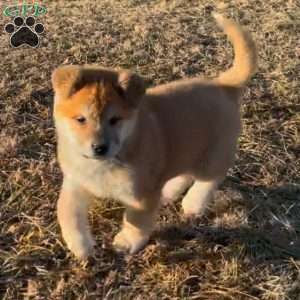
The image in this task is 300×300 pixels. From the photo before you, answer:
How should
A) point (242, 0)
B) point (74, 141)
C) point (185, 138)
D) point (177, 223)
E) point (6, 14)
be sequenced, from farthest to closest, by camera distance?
point (242, 0) < point (6, 14) < point (177, 223) < point (185, 138) < point (74, 141)

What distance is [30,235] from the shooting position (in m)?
3.23

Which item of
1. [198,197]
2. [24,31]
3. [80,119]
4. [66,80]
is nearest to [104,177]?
[80,119]

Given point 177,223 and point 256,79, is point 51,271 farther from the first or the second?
point 256,79

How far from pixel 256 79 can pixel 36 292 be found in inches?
103

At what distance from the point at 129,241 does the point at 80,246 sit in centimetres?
26

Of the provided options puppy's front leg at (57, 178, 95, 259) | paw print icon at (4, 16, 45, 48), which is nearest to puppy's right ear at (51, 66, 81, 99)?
puppy's front leg at (57, 178, 95, 259)

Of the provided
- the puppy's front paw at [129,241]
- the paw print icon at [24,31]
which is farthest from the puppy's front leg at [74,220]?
the paw print icon at [24,31]

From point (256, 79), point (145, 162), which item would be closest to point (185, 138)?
point (145, 162)

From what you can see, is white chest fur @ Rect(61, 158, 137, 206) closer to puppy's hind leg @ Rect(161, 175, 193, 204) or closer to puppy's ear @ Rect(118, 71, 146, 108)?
puppy's ear @ Rect(118, 71, 146, 108)

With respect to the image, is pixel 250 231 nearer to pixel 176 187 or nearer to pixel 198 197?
pixel 198 197

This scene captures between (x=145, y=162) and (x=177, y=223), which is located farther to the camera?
(x=177, y=223)

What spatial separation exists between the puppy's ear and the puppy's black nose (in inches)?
10.2

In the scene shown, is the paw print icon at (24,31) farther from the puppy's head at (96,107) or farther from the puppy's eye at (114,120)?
the puppy's eye at (114,120)

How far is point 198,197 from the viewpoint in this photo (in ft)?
11.3
